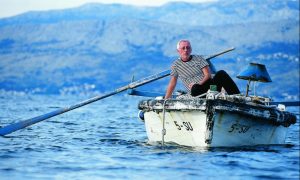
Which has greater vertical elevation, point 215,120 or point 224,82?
point 224,82

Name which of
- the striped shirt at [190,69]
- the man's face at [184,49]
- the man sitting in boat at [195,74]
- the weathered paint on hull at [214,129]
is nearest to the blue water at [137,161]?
the weathered paint on hull at [214,129]

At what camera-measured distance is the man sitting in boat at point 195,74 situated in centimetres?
1700

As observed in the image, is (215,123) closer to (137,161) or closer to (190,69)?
(190,69)

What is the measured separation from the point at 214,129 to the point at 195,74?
199 centimetres

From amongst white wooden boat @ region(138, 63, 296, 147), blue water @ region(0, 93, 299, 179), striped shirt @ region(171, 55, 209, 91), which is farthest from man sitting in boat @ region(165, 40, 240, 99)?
blue water @ region(0, 93, 299, 179)

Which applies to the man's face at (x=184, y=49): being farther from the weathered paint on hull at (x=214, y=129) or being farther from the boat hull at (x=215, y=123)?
the weathered paint on hull at (x=214, y=129)

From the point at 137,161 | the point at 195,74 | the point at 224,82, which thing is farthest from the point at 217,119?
the point at 137,161

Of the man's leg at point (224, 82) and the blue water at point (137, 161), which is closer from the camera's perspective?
the blue water at point (137, 161)

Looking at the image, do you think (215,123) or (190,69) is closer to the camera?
(215,123)

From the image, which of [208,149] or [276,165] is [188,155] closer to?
[208,149]

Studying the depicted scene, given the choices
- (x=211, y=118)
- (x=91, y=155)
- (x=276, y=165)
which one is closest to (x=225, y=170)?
(x=276, y=165)

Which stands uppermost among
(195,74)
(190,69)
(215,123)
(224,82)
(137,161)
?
(190,69)

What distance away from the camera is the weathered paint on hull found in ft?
52.6

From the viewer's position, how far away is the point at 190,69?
1734cm
